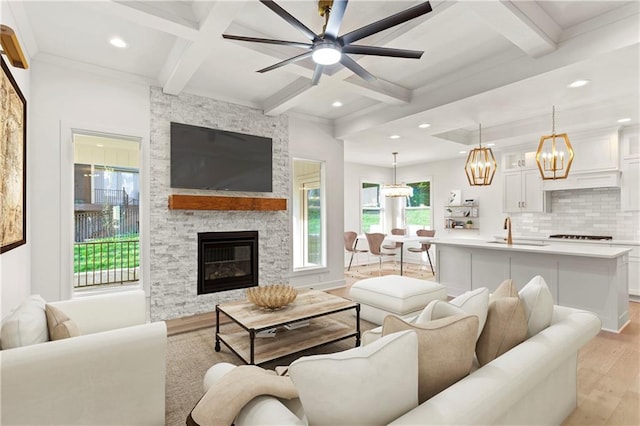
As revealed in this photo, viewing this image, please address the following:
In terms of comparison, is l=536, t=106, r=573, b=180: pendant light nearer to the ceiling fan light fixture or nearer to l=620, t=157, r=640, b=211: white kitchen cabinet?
l=620, t=157, r=640, b=211: white kitchen cabinet

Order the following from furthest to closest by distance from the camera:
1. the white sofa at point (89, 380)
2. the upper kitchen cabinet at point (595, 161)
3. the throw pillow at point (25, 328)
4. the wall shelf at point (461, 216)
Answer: the wall shelf at point (461, 216) → the upper kitchen cabinet at point (595, 161) → the throw pillow at point (25, 328) → the white sofa at point (89, 380)

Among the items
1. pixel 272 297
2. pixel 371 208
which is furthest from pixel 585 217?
pixel 272 297

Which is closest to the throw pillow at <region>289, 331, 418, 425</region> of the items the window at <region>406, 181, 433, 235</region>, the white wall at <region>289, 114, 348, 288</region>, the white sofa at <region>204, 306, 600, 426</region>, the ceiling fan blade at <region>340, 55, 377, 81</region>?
the white sofa at <region>204, 306, 600, 426</region>

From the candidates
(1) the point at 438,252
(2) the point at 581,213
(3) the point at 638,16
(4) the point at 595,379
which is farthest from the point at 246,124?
(2) the point at 581,213

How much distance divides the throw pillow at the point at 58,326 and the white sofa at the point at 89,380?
0.51 feet

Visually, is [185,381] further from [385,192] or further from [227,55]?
[385,192]

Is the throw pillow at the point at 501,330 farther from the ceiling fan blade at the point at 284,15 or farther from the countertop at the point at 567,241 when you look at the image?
the countertop at the point at 567,241

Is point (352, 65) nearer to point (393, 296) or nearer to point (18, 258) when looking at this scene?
point (393, 296)

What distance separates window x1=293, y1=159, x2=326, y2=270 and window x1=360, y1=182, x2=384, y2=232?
121 inches

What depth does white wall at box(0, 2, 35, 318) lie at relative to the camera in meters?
2.15

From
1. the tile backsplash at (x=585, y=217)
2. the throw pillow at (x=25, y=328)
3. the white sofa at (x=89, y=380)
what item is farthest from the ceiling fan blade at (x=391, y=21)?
the tile backsplash at (x=585, y=217)

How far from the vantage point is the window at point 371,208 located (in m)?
8.50

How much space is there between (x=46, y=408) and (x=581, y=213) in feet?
23.6

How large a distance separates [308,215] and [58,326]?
Answer: 13.5 feet
